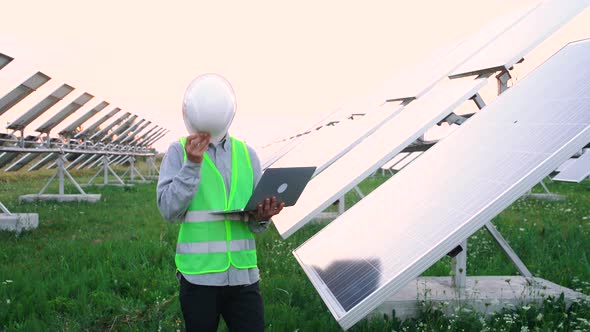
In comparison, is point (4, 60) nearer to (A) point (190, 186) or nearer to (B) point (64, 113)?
(B) point (64, 113)

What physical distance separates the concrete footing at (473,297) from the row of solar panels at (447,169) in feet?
1.75

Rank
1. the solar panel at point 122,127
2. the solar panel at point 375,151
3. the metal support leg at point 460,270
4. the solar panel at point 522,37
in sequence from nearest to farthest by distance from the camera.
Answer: the metal support leg at point 460,270, the solar panel at point 375,151, the solar panel at point 522,37, the solar panel at point 122,127

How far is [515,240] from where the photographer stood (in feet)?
Answer: 22.4

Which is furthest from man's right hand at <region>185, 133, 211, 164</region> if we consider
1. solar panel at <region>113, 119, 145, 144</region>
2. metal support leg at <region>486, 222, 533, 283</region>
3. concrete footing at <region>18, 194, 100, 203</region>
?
solar panel at <region>113, 119, 145, 144</region>

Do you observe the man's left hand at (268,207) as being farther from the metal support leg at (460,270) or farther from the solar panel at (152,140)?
the solar panel at (152,140)

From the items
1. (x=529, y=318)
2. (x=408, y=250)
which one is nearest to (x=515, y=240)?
(x=529, y=318)

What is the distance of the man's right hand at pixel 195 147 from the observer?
2.35m

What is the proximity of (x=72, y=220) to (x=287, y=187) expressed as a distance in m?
8.24

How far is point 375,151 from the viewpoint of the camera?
4.88m

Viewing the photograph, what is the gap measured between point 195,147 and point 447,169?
2151mm

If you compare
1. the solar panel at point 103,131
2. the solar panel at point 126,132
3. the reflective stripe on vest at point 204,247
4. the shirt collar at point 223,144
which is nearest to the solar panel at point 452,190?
the reflective stripe on vest at point 204,247

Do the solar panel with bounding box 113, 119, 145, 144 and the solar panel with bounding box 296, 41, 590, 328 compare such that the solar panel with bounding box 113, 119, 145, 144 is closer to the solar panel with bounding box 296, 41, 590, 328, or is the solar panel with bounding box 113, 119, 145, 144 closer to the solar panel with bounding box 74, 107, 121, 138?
the solar panel with bounding box 74, 107, 121, 138

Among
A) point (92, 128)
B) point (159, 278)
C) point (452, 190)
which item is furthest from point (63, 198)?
point (452, 190)

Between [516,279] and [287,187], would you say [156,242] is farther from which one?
[287,187]
